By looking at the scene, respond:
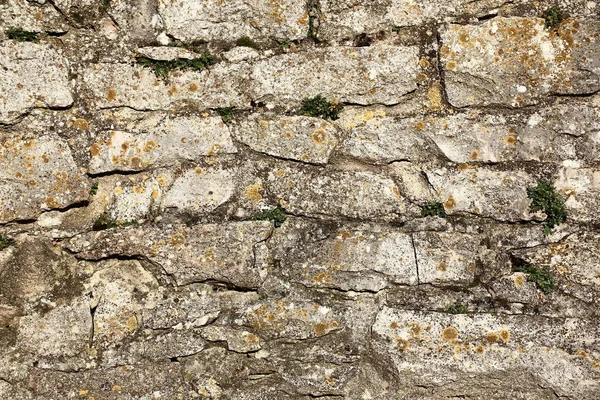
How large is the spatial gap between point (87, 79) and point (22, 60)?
29cm

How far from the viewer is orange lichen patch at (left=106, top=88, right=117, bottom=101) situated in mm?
2898

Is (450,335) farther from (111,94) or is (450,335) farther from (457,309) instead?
(111,94)

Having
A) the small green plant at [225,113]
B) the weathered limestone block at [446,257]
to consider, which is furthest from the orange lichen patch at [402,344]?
the small green plant at [225,113]

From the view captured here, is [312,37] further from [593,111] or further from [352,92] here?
[593,111]

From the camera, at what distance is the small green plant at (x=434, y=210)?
2914 millimetres

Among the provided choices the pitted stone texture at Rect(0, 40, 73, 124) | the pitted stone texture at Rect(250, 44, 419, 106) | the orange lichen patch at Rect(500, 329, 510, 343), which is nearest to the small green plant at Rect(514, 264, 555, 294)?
the orange lichen patch at Rect(500, 329, 510, 343)

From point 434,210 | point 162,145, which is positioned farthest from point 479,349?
point 162,145

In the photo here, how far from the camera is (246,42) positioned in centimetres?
295

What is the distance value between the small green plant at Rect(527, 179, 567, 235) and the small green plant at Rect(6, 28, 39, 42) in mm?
2398

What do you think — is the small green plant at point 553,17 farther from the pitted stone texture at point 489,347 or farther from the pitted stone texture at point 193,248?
the pitted stone texture at point 193,248

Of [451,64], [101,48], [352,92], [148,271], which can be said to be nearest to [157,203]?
[148,271]

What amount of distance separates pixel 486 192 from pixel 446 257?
0.36m

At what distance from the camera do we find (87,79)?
289 cm

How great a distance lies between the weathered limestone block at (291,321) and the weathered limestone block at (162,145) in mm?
784
